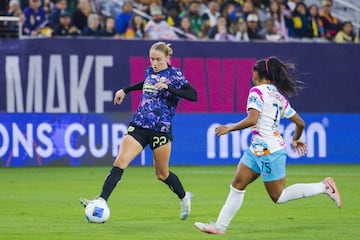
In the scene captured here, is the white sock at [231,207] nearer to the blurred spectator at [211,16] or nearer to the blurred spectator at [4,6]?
the blurred spectator at [4,6]

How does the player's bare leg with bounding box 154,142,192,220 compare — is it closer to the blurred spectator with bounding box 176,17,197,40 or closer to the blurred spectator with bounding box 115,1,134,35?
the blurred spectator with bounding box 115,1,134,35

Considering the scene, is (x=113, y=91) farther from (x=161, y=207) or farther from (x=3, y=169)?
(x=161, y=207)

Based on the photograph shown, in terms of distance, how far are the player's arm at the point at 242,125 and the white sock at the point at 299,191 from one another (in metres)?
0.99

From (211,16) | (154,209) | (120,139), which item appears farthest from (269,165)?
(211,16)

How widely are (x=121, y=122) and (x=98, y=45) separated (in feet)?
6.35

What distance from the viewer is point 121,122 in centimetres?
2370

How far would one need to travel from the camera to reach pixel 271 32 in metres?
26.2

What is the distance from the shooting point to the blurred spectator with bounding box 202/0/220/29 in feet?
84.3

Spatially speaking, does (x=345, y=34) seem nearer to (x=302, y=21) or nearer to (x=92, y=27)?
(x=302, y=21)

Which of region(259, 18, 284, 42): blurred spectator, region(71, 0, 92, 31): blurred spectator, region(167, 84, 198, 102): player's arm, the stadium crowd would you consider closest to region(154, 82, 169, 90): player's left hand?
region(167, 84, 198, 102): player's arm

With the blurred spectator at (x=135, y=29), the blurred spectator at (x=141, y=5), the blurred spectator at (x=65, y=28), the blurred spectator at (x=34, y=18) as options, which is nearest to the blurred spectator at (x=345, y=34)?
the blurred spectator at (x=141, y=5)

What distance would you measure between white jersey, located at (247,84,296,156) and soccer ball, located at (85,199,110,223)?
74.2 inches

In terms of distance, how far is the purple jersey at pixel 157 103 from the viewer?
40.7ft

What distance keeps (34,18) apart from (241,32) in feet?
17.5
